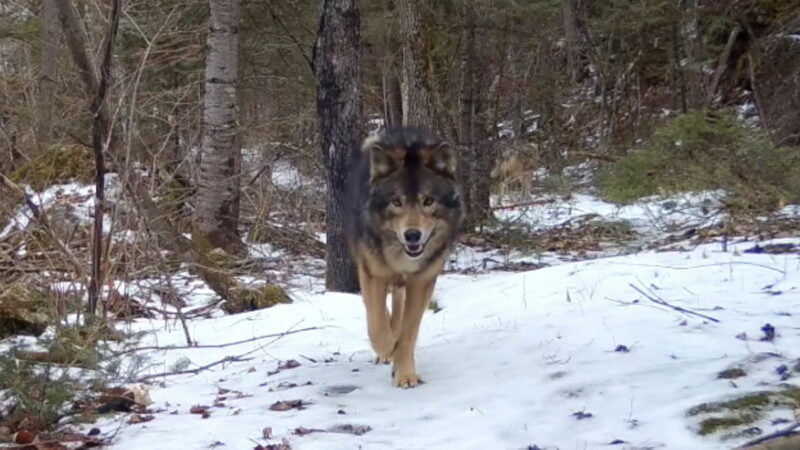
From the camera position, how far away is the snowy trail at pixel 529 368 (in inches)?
189

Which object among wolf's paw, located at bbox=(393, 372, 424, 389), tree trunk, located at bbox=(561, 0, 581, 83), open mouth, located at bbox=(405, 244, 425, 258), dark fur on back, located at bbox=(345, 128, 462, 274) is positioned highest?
tree trunk, located at bbox=(561, 0, 581, 83)

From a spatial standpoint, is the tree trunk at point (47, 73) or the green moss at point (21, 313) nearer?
the green moss at point (21, 313)

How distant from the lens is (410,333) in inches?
247

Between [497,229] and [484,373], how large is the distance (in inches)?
370

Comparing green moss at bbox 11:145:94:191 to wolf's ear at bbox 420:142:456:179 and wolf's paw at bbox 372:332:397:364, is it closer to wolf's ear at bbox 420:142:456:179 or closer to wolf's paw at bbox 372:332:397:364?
wolf's paw at bbox 372:332:397:364

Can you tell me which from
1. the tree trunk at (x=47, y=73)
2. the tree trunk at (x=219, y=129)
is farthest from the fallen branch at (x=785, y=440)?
the tree trunk at (x=47, y=73)

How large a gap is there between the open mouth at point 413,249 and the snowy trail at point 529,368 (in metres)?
0.90

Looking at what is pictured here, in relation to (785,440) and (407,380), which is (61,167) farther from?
(785,440)

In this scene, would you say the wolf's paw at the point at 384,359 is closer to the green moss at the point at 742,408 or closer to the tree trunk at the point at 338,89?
the tree trunk at the point at 338,89

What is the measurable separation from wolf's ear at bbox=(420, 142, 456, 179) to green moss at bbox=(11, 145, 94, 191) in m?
11.0

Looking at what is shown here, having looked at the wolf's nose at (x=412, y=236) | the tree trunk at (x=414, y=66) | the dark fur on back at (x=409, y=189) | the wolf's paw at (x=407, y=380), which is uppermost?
the tree trunk at (x=414, y=66)

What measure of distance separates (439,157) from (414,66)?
6140mm

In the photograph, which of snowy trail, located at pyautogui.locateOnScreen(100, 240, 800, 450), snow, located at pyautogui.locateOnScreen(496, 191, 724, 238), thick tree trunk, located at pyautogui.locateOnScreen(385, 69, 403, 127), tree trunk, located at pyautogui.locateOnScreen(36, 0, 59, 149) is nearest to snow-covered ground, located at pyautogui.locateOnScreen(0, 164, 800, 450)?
snowy trail, located at pyautogui.locateOnScreen(100, 240, 800, 450)

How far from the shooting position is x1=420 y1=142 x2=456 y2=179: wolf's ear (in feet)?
20.3
